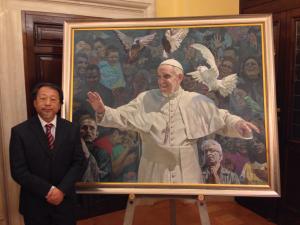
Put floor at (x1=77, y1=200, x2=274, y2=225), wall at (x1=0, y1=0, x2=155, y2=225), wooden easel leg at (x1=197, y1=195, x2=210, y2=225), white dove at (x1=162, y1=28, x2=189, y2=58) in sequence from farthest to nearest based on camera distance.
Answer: floor at (x1=77, y1=200, x2=274, y2=225)
wall at (x1=0, y1=0, x2=155, y2=225)
white dove at (x1=162, y1=28, x2=189, y2=58)
wooden easel leg at (x1=197, y1=195, x2=210, y2=225)

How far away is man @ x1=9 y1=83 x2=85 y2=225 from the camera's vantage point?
167cm

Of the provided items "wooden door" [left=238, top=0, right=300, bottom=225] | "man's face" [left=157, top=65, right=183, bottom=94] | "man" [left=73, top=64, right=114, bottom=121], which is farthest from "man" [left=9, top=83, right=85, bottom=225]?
"wooden door" [left=238, top=0, right=300, bottom=225]

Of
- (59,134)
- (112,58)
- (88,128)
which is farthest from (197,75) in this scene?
(59,134)

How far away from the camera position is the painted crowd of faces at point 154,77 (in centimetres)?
179

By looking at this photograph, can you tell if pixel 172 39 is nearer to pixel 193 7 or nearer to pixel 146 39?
pixel 146 39

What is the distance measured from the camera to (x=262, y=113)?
1.78m

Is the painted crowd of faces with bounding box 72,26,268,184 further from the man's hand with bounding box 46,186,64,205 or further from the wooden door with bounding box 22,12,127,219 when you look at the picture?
the wooden door with bounding box 22,12,127,219

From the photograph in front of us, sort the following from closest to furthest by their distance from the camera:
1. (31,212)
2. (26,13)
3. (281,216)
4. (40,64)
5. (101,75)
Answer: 1. (31,212)
2. (101,75)
3. (26,13)
4. (40,64)
5. (281,216)

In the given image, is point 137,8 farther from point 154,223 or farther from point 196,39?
point 154,223

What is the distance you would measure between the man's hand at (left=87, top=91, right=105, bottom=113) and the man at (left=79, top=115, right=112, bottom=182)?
75 millimetres

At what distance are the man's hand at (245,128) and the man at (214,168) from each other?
0.16 meters

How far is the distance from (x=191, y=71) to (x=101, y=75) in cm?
58

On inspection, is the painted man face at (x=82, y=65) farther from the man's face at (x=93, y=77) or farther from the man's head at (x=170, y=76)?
the man's head at (x=170, y=76)

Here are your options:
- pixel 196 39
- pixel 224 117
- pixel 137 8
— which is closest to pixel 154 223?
pixel 224 117
